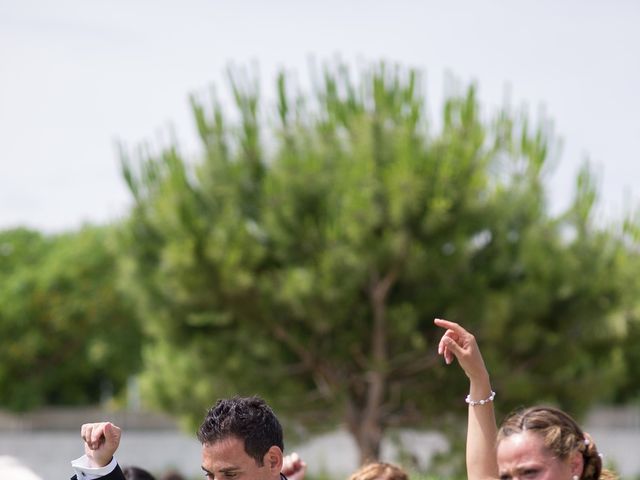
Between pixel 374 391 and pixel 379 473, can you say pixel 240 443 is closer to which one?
pixel 379 473

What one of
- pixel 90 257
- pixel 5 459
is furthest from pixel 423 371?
pixel 5 459

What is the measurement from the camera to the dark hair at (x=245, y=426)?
3.86 m

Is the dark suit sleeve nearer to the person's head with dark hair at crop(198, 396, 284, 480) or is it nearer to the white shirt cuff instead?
the white shirt cuff

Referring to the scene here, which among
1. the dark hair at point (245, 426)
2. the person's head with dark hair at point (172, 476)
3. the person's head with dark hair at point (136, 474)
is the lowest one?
the dark hair at point (245, 426)

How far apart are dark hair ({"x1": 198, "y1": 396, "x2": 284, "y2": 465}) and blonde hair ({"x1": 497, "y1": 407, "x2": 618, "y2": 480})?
2.28 ft

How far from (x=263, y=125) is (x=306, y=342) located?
4.31 meters

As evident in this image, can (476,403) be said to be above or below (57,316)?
below

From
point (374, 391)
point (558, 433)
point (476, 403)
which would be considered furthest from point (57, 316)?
point (558, 433)

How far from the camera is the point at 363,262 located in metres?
23.3

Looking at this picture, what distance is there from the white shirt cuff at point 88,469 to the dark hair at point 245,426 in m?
0.30

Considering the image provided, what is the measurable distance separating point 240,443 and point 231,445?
0.09ft

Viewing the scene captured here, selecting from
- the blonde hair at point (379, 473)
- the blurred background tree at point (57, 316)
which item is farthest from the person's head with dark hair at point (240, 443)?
the blurred background tree at point (57, 316)

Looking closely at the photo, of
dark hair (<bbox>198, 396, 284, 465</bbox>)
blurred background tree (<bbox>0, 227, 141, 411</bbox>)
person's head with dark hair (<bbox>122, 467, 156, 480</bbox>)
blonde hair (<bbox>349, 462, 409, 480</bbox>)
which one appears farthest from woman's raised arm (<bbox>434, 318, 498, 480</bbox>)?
blurred background tree (<bbox>0, 227, 141, 411</bbox>)

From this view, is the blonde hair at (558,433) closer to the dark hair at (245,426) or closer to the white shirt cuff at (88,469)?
the dark hair at (245,426)
